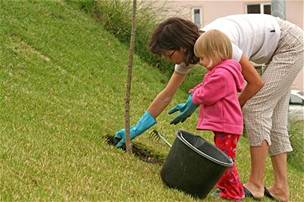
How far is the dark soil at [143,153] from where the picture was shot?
18.4 ft

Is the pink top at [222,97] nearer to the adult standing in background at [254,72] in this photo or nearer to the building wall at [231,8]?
the adult standing in background at [254,72]

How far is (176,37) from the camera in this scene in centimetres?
460

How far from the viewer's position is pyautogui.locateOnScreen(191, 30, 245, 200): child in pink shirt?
4.47m

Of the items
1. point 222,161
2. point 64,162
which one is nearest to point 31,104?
point 64,162

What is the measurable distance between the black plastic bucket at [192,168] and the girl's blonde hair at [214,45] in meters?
0.59

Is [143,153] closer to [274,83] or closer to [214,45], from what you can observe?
[274,83]

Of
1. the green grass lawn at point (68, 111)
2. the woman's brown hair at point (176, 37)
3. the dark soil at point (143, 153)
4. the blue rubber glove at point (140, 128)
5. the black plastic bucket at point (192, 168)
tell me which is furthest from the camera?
the dark soil at point (143, 153)

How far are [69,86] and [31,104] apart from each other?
5.56 ft

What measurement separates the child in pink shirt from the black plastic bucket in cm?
15

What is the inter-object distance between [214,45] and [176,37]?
283mm

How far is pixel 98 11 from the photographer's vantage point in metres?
12.2

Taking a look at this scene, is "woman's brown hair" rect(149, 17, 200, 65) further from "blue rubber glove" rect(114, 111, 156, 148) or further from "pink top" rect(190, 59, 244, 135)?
"blue rubber glove" rect(114, 111, 156, 148)

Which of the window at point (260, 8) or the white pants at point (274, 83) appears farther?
the window at point (260, 8)

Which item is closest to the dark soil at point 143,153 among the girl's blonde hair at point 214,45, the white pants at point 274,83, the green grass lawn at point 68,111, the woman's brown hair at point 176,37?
the green grass lawn at point 68,111
